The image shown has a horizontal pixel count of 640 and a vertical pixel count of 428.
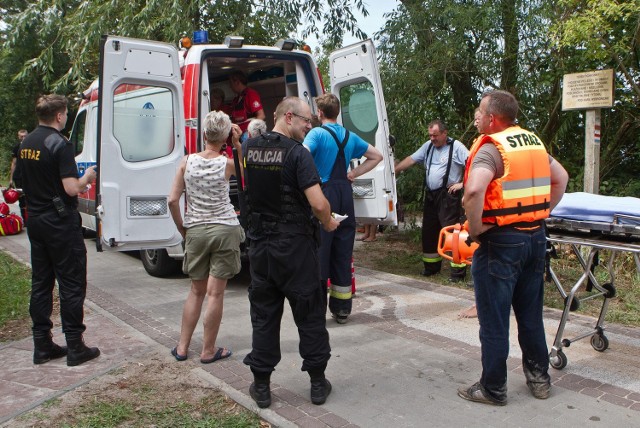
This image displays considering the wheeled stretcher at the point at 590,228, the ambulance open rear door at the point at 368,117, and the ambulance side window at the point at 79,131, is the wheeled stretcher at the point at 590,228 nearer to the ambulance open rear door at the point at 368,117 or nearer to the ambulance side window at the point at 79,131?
the ambulance open rear door at the point at 368,117

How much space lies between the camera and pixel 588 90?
6844 millimetres

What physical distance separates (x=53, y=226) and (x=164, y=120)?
1.98 metres

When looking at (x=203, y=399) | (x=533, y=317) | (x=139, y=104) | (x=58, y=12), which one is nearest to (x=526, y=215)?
(x=533, y=317)

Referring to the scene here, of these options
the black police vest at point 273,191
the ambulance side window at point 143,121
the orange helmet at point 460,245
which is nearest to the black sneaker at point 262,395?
the black police vest at point 273,191

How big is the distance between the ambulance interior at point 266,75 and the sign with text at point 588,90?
2.87m

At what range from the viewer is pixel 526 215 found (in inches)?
133

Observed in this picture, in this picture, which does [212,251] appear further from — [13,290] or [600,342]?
[13,290]

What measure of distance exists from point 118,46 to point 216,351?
283 centimetres

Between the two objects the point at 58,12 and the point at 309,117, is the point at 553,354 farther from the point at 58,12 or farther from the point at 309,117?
the point at 58,12

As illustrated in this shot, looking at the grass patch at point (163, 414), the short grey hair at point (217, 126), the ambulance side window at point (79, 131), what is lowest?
the grass patch at point (163, 414)

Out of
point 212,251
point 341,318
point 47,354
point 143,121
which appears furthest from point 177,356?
point 143,121

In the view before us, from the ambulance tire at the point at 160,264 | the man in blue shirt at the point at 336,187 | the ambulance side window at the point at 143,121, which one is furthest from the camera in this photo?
the ambulance tire at the point at 160,264

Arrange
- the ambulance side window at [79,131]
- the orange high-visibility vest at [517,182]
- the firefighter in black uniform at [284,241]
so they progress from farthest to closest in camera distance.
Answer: the ambulance side window at [79,131], the firefighter in black uniform at [284,241], the orange high-visibility vest at [517,182]

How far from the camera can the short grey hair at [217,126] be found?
13.5ft
